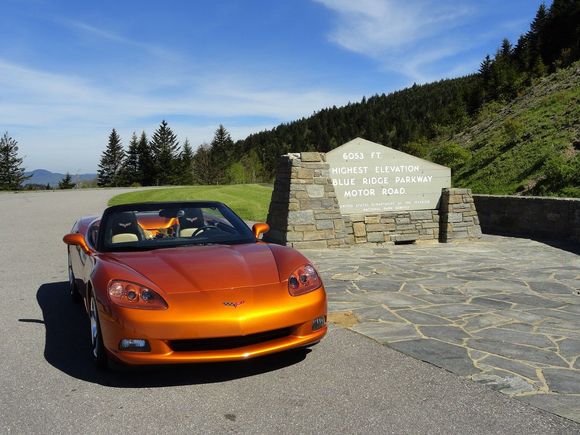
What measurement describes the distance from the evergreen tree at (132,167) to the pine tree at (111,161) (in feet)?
17.1

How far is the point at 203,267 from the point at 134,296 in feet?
1.80

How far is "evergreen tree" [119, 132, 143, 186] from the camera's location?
8175 cm

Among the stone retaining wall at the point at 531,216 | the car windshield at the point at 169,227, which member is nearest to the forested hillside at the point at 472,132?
the stone retaining wall at the point at 531,216

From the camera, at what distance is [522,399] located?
3.17m

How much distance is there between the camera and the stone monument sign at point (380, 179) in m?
10.6

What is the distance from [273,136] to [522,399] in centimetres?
14555

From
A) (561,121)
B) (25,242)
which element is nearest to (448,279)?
(25,242)

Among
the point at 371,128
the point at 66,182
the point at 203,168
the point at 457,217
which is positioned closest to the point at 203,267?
the point at 457,217

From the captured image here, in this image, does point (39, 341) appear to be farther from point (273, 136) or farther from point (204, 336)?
point (273, 136)

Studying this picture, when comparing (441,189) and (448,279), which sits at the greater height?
(441,189)

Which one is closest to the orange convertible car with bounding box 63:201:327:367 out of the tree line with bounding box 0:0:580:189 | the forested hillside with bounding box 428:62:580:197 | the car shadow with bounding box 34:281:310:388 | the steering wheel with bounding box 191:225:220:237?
the car shadow with bounding box 34:281:310:388

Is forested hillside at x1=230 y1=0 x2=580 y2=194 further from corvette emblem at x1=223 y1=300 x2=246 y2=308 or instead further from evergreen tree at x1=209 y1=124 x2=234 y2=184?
corvette emblem at x1=223 y1=300 x2=246 y2=308

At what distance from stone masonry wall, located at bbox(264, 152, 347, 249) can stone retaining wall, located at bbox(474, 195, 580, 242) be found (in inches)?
209

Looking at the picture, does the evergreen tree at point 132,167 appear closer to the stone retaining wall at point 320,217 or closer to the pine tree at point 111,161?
the pine tree at point 111,161
